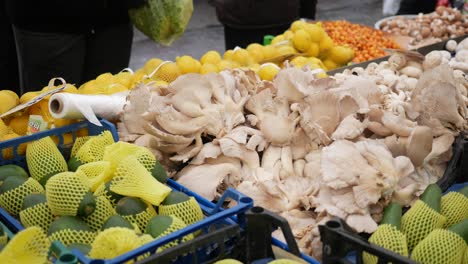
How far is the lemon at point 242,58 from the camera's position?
290cm

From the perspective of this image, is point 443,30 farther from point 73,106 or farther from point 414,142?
point 73,106

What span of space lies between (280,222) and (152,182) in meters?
0.39

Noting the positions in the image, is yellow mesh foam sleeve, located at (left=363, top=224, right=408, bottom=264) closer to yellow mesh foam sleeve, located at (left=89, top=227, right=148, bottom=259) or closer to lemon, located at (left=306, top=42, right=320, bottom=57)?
yellow mesh foam sleeve, located at (left=89, top=227, right=148, bottom=259)

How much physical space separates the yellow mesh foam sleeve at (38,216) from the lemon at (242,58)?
166 centimetres

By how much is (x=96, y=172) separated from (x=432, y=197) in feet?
3.15

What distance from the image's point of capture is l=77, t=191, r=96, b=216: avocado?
4.46 ft

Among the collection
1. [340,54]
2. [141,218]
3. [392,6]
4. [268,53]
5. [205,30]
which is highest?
[141,218]

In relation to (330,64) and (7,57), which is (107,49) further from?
(330,64)

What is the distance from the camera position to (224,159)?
181 cm

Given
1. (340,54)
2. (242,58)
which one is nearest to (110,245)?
(242,58)

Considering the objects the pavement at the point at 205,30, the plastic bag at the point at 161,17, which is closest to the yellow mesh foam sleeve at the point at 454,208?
the plastic bag at the point at 161,17

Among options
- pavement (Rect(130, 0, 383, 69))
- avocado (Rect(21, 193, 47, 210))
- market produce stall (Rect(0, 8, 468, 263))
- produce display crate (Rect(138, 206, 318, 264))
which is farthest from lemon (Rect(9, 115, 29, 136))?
pavement (Rect(130, 0, 383, 69))

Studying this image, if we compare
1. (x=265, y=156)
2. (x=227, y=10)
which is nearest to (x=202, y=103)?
(x=265, y=156)

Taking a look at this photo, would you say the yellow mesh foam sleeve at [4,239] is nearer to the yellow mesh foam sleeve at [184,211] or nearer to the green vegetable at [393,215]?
the yellow mesh foam sleeve at [184,211]
